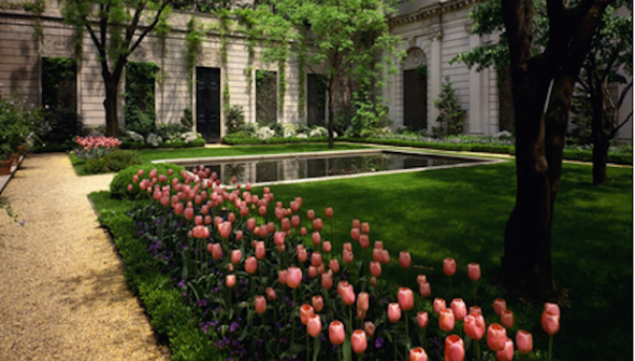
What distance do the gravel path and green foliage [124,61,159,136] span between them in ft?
57.2

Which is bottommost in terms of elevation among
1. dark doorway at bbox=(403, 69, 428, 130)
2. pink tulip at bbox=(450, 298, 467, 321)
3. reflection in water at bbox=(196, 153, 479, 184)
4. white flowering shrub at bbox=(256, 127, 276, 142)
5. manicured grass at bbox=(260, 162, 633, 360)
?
manicured grass at bbox=(260, 162, 633, 360)

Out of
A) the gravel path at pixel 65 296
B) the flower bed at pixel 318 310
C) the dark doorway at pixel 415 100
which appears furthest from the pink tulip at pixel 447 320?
the dark doorway at pixel 415 100

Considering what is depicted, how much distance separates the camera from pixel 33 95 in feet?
72.7

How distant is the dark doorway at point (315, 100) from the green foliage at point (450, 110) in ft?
28.5

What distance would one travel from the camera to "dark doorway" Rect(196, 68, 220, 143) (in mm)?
26750

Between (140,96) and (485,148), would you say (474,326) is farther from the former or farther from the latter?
(140,96)

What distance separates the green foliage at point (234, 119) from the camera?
2720 cm

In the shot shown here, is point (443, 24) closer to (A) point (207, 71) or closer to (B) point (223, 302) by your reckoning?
(A) point (207, 71)

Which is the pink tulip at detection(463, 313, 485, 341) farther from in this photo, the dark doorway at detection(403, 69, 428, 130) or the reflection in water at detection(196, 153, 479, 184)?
the dark doorway at detection(403, 69, 428, 130)

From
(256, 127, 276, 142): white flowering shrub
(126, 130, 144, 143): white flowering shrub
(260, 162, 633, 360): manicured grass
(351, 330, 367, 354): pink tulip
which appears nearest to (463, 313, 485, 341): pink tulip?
(351, 330, 367, 354): pink tulip

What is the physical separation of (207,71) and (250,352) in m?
26.1

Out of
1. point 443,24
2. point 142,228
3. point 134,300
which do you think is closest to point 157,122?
point 443,24

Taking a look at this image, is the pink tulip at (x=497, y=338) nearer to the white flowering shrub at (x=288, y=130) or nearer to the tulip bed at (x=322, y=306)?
the tulip bed at (x=322, y=306)

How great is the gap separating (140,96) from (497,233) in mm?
23402
